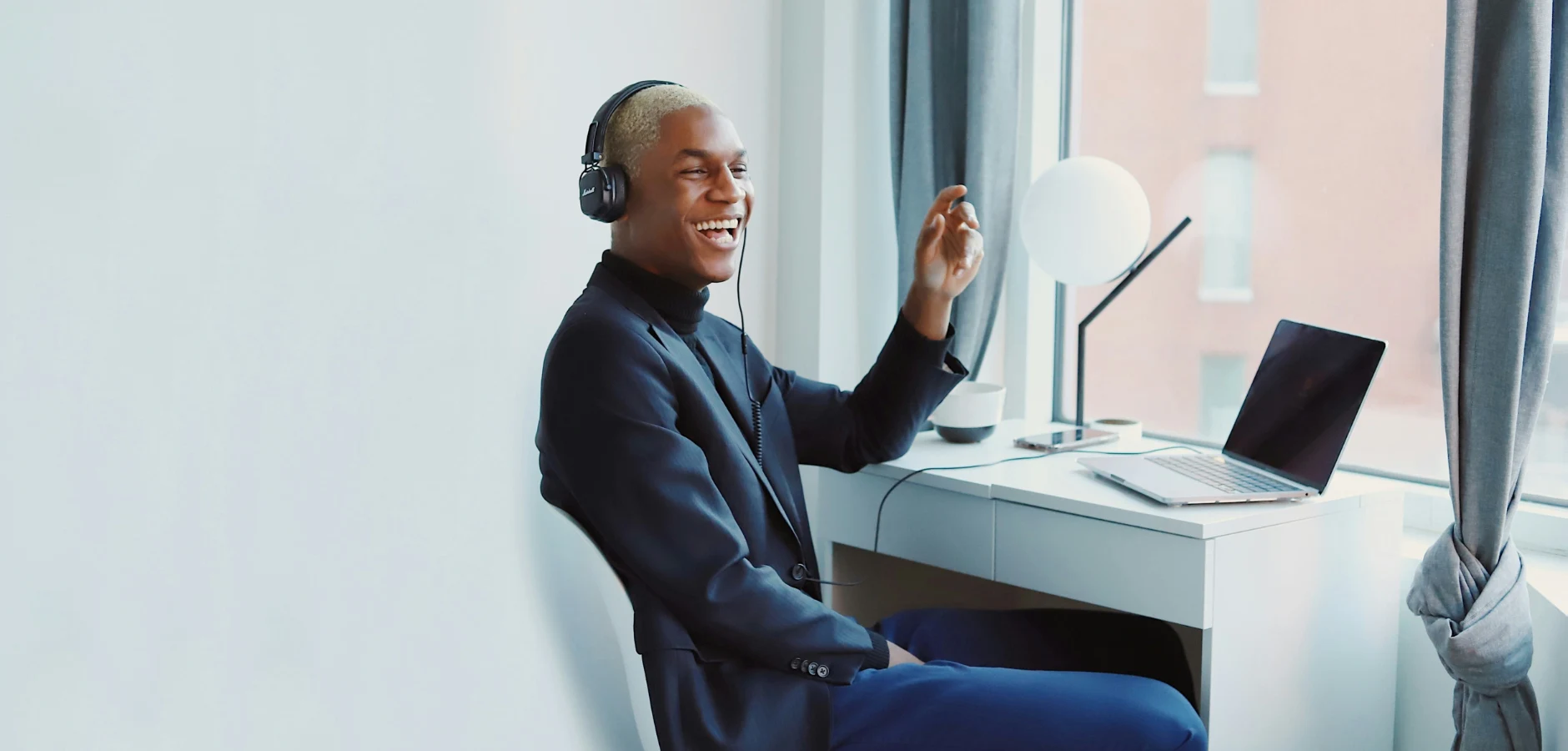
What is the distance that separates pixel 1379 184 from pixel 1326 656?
2.63ft

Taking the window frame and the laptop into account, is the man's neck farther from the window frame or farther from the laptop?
the window frame

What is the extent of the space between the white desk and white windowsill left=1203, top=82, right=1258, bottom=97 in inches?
29.9

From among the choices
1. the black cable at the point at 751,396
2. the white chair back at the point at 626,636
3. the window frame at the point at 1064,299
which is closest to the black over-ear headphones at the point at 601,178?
the black cable at the point at 751,396

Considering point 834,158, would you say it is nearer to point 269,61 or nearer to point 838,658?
point 838,658

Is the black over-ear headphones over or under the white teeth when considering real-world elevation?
over

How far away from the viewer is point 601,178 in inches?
47.1

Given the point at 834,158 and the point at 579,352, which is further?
the point at 834,158

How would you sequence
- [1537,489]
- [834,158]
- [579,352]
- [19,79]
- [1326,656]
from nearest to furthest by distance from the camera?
[19,79] < [579,352] < [1326,656] < [1537,489] < [834,158]

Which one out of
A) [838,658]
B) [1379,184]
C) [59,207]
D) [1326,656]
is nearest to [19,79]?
[59,207]

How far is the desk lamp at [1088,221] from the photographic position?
1663 mm

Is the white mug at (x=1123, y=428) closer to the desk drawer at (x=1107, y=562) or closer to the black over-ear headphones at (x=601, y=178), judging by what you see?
the desk drawer at (x=1107, y=562)

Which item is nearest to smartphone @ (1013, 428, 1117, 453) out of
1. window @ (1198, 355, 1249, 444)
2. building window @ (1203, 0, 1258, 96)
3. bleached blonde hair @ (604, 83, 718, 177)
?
window @ (1198, 355, 1249, 444)

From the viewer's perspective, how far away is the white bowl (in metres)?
1.78

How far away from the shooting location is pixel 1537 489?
5.33 feet
